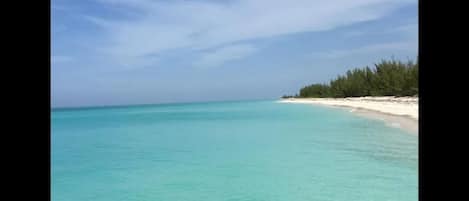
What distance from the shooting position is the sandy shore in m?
10.6

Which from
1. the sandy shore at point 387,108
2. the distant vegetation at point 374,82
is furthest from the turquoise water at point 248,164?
the distant vegetation at point 374,82

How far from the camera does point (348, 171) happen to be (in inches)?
273

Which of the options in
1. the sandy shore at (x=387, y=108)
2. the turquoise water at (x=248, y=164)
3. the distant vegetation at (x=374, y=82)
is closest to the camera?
the turquoise water at (x=248, y=164)

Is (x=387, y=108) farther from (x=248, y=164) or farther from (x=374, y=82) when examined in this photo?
(x=248, y=164)

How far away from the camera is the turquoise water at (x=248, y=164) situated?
20.1 ft

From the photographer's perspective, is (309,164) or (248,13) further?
(248,13)

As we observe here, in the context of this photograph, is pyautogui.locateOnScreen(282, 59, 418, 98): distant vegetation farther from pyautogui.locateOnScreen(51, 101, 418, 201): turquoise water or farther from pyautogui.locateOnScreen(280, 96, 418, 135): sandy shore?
pyautogui.locateOnScreen(51, 101, 418, 201): turquoise water

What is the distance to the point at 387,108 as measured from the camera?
45.6 ft

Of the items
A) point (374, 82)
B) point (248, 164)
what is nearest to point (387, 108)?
point (374, 82)

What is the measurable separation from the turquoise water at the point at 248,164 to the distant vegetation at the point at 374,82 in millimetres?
2426

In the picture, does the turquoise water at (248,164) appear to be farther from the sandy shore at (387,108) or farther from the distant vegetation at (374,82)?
the distant vegetation at (374,82)
